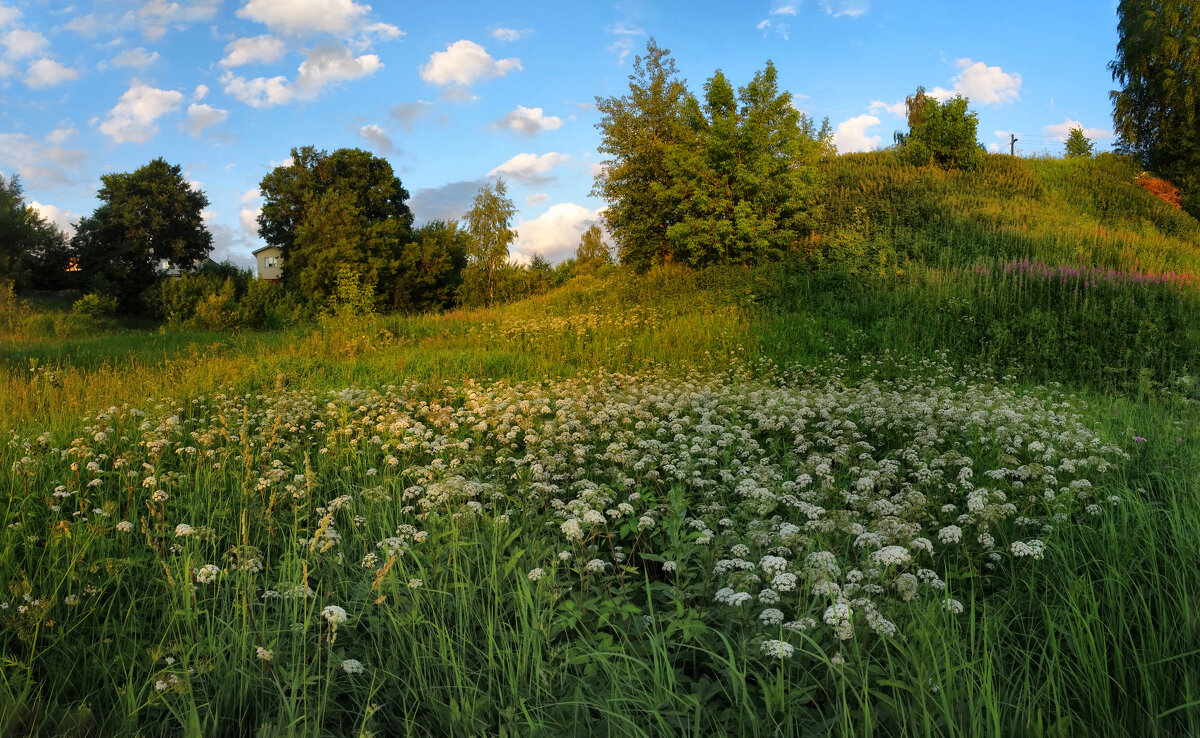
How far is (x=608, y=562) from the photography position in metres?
3.26

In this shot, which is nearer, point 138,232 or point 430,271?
point 138,232

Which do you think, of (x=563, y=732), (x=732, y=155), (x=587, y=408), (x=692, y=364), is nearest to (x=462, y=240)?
(x=732, y=155)

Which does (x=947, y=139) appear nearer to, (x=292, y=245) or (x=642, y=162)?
(x=642, y=162)

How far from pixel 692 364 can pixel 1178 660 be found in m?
7.63

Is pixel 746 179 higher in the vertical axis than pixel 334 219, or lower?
lower

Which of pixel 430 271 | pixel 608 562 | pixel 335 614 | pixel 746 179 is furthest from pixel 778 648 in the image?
pixel 430 271

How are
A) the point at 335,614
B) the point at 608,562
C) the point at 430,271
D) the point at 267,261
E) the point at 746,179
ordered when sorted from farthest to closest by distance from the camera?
1. the point at 267,261
2. the point at 430,271
3. the point at 746,179
4. the point at 608,562
5. the point at 335,614

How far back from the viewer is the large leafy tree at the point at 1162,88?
28.0 metres

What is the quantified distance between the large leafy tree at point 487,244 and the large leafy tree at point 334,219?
586 centimetres

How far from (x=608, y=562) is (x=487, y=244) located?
36.9m

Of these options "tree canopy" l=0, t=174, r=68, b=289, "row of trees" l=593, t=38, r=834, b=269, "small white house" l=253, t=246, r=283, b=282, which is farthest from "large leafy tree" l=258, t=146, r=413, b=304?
"row of trees" l=593, t=38, r=834, b=269

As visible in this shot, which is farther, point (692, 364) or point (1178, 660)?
point (692, 364)

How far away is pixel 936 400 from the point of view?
6.20m

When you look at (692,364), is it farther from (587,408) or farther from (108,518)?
(108,518)
